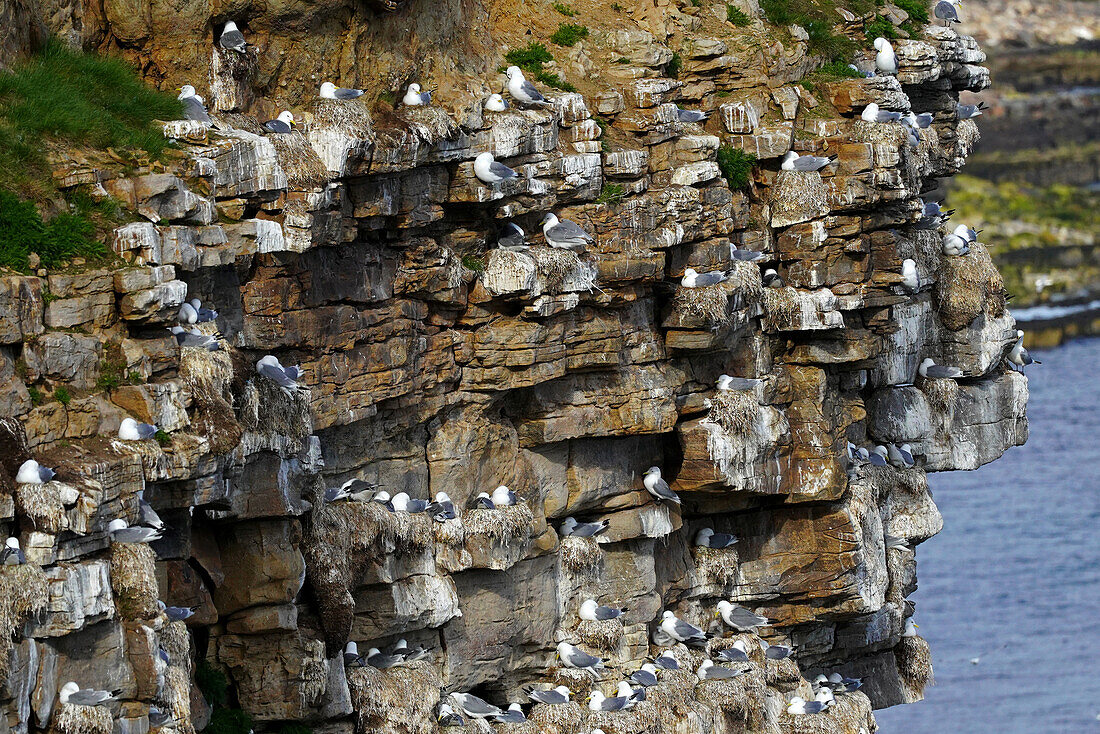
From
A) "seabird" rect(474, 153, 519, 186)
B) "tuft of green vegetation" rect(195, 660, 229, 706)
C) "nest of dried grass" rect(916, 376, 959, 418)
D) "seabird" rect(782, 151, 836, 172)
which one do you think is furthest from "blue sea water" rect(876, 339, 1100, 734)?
"tuft of green vegetation" rect(195, 660, 229, 706)

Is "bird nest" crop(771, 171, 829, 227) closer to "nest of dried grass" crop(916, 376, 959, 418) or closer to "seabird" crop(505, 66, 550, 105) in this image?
"nest of dried grass" crop(916, 376, 959, 418)

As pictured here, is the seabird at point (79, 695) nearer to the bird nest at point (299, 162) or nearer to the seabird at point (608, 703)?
the bird nest at point (299, 162)

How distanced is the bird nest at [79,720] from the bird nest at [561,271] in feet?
33.0

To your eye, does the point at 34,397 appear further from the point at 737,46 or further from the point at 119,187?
the point at 737,46

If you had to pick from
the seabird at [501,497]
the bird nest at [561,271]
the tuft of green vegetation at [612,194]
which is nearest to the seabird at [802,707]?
the seabird at [501,497]

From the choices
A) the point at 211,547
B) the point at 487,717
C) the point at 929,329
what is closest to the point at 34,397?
the point at 211,547

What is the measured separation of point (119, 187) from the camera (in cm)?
1900

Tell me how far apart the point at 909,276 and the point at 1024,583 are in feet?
83.1

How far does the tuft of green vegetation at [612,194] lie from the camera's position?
1045 inches

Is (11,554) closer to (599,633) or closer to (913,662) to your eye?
(599,633)

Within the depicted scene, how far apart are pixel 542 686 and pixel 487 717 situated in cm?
136

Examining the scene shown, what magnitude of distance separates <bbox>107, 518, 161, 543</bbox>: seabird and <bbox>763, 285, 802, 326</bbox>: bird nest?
528 inches

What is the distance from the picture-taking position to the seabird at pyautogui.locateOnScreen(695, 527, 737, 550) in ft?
97.5

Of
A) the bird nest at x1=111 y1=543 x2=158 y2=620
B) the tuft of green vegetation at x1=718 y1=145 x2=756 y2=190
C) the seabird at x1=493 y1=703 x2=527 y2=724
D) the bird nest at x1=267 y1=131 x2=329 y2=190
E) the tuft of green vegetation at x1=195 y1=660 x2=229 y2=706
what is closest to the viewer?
the bird nest at x1=111 y1=543 x2=158 y2=620
